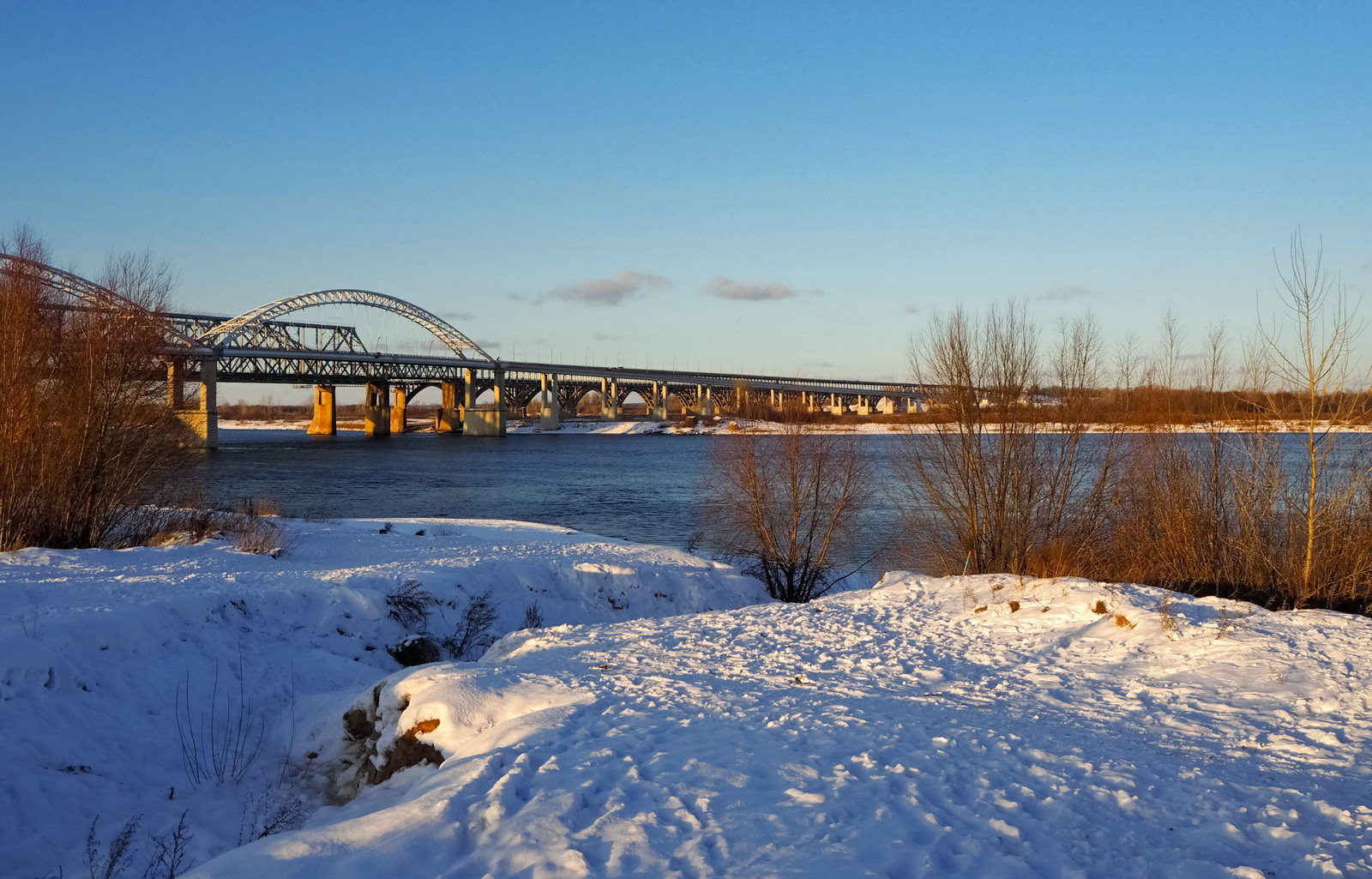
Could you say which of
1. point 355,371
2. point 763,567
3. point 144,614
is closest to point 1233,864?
point 144,614

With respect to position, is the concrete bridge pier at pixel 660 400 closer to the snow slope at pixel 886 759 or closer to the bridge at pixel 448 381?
the bridge at pixel 448 381

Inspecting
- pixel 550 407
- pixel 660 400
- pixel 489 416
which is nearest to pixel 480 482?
pixel 489 416

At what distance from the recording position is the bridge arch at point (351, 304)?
90.3 m

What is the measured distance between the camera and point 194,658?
9.23 m

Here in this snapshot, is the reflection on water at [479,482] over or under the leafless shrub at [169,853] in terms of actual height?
under

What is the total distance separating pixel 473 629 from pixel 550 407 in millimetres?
97244

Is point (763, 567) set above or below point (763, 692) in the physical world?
below

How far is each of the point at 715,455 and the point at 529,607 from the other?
10110mm

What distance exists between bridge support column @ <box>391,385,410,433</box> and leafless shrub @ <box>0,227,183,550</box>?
329ft

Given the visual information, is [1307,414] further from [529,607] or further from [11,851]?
[11,851]

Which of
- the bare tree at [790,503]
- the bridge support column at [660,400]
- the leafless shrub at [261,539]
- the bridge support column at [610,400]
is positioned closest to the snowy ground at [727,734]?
the leafless shrub at [261,539]

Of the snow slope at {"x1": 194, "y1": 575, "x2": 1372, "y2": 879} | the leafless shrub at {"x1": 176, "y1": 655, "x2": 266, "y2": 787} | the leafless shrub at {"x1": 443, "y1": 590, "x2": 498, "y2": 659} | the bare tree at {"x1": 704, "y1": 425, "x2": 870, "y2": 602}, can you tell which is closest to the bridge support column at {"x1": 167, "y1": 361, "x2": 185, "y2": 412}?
the leafless shrub at {"x1": 443, "y1": 590, "x2": 498, "y2": 659}

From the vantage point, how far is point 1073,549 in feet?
53.1

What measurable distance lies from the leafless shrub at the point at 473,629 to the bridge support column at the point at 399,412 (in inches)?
4117
